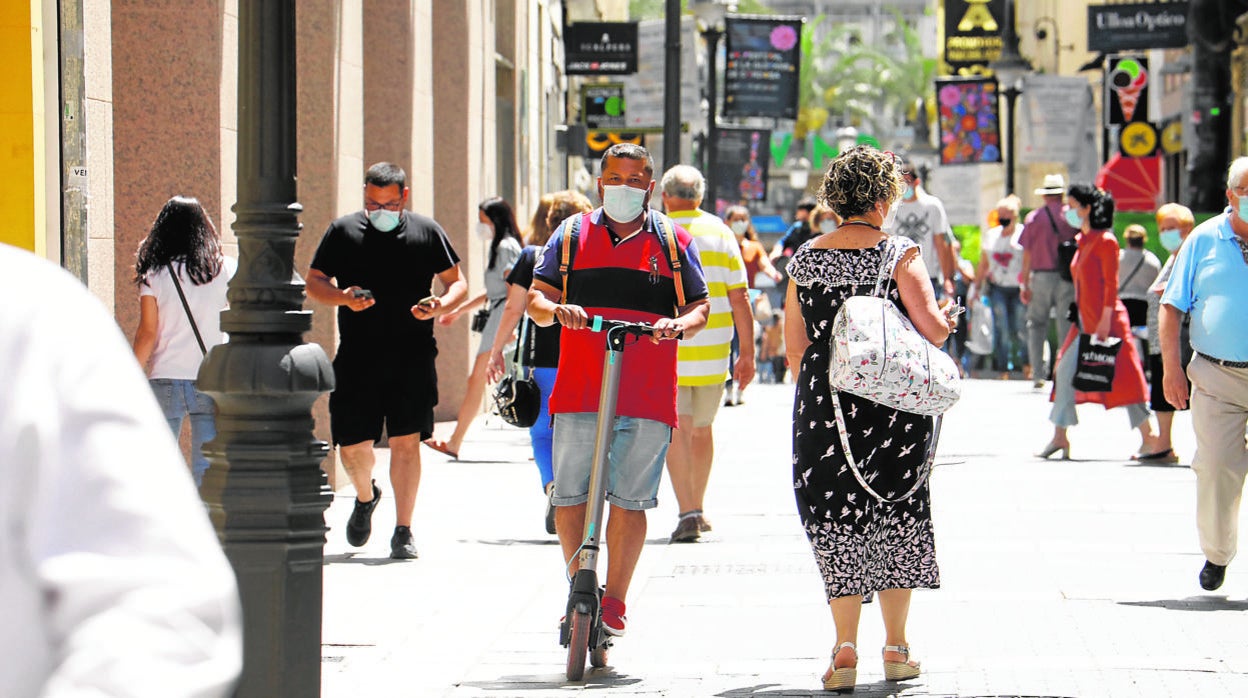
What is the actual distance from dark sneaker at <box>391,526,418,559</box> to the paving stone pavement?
0.08 meters

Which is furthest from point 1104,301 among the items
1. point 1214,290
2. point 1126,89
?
point 1126,89

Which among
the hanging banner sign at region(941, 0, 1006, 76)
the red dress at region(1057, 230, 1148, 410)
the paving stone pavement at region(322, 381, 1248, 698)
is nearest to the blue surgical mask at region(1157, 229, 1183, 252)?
the red dress at region(1057, 230, 1148, 410)

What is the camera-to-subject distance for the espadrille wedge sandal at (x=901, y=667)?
6316 mm

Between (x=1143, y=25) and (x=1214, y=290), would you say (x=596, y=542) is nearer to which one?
(x=1214, y=290)

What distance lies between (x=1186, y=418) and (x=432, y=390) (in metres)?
10.9

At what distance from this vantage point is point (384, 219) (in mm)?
9227

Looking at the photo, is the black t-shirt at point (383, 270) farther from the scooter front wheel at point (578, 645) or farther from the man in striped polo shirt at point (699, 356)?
the scooter front wheel at point (578, 645)

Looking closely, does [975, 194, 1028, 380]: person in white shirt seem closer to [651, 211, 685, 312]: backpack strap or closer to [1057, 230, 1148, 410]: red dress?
[1057, 230, 1148, 410]: red dress

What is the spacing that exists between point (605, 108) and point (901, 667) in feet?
81.4

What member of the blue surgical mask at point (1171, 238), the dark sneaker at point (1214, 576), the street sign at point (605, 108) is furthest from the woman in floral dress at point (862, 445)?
the street sign at point (605, 108)

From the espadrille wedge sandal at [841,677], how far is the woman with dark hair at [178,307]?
3284 mm

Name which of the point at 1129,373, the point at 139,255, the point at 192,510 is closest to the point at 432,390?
the point at 139,255

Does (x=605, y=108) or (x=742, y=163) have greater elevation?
(x=605, y=108)

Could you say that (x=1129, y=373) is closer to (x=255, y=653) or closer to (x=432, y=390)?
(x=432, y=390)
